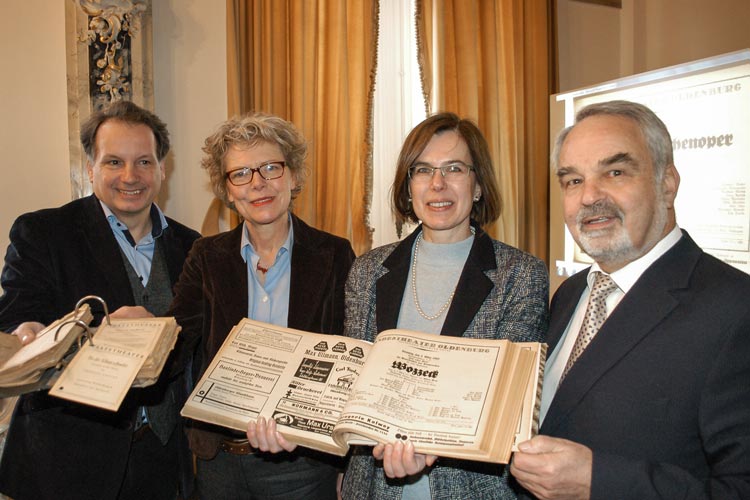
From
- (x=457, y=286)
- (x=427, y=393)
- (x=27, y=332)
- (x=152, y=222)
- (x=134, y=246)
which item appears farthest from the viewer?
(x=152, y=222)

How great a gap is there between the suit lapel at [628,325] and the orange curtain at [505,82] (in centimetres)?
329

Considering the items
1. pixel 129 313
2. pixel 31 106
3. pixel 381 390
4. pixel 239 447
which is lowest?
pixel 239 447

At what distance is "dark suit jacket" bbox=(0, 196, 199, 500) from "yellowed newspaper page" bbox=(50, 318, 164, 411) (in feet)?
2.41

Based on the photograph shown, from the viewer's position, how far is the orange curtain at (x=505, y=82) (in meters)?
4.56

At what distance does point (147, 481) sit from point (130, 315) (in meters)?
0.82

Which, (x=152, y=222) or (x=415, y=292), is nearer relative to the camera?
(x=415, y=292)

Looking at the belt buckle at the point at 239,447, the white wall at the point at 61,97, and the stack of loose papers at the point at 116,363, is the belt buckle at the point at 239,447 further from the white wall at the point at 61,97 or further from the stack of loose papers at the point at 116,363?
the white wall at the point at 61,97

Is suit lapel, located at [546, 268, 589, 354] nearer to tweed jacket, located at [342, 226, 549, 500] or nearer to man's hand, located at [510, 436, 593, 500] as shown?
tweed jacket, located at [342, 226, 549, 500]

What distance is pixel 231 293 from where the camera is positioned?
6.66ft

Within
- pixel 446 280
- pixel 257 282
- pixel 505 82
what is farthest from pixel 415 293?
pixel 505 82

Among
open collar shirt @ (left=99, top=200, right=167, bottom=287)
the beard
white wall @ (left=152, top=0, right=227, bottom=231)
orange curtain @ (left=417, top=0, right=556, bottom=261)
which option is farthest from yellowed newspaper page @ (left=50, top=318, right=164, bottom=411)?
orange curtain @ (left=417, top=0, right=556, bottom=261)

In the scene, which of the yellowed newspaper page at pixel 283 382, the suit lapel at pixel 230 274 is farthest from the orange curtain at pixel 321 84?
the yellowed newspaper page at pixel 283 382

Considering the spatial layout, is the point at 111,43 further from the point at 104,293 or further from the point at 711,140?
the point at 711,140

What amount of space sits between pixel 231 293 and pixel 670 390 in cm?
143
